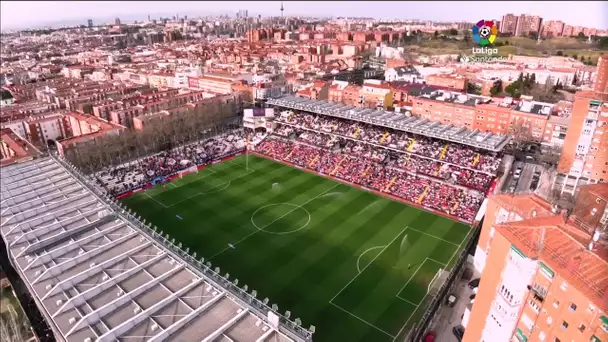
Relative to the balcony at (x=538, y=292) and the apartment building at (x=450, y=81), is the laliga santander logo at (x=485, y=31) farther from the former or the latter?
the balcony at (x=538, y=292)

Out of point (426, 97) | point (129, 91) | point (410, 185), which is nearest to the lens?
point (410, 185)

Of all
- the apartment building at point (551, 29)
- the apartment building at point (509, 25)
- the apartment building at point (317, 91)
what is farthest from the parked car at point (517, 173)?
the apartment building at point (551, 29)

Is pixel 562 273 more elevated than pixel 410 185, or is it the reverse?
pixel 562 273

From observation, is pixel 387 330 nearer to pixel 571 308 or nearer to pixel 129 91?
pixel 571 308

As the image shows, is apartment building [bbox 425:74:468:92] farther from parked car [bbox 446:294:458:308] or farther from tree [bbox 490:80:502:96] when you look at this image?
parked car [bbox 446:294:458:308]

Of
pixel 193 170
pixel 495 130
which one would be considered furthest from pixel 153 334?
pixel 495 130

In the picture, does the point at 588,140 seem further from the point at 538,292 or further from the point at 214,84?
the point at 214,84

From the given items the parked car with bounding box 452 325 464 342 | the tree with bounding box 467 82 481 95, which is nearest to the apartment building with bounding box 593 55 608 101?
the parked car with bounding box 452 325 464 342

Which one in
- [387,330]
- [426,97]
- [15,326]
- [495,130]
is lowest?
[387,330]
